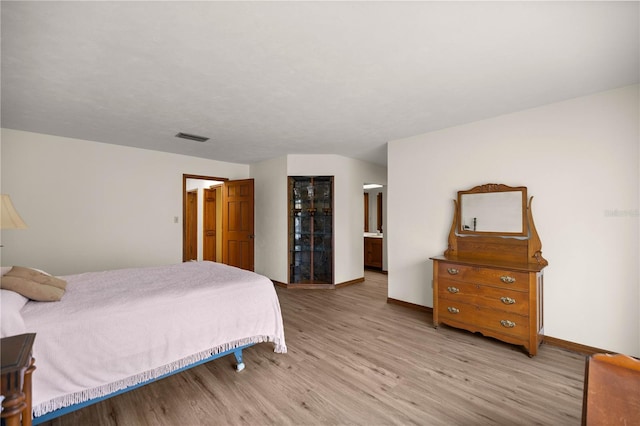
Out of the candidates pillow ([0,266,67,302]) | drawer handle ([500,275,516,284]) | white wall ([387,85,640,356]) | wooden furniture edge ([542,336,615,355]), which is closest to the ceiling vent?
pillow ([0,266,67,302])

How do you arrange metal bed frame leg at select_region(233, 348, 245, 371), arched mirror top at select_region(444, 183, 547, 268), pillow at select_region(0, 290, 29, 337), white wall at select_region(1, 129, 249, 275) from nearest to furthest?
1. pillow at select_region(0, 290, 29, 337)
2. metal bed frame leg at select_region(233, 348, 245, 371)
3. arched mirror top at select_region(444, 183, 547, 268)
4. white wall at select_region(1, 129, 249, 275)

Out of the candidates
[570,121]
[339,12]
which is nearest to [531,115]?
[570,121]

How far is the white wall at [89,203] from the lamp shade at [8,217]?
224 centimetres

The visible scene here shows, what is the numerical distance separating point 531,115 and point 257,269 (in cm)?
500

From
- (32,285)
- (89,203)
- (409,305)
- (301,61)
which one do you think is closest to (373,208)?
(409,305)

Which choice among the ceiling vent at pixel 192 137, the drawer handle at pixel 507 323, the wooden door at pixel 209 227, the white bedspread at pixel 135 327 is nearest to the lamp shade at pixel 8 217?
the white bedspread at pixel 135 327

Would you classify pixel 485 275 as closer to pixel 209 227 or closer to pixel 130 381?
pixel 130 381

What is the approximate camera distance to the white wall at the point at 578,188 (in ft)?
8.12

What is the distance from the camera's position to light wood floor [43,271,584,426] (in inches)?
70.7

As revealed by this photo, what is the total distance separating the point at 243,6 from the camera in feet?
4.91

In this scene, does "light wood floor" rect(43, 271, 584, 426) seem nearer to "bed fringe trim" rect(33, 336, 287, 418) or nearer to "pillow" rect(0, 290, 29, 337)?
"bed fringe trim" rect(33, 336, 287, 418)

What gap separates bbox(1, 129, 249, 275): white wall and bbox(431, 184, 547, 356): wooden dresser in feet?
14.5

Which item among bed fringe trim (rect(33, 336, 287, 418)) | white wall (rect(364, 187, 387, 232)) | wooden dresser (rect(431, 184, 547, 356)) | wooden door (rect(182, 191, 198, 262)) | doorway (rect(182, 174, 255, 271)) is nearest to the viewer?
bed fringe trim (rect(33, 336, 287, 418))

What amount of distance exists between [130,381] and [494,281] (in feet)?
10.5
